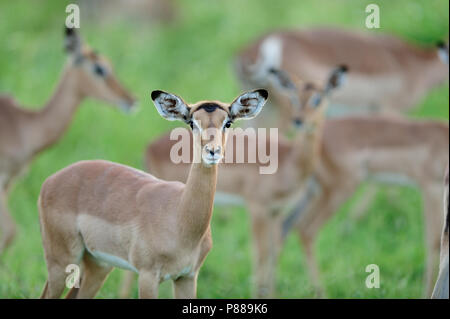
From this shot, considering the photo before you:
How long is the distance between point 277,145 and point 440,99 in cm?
363

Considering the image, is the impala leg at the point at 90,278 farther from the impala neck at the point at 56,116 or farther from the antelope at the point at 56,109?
the impala neck at the point at 56,116

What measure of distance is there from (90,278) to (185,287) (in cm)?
50

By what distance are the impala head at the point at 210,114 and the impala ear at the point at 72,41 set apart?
3345 millimetres

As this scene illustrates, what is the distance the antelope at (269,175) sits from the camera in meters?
5.84

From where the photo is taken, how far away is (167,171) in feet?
19.8

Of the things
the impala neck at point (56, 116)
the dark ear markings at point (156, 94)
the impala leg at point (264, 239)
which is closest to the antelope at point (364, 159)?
the impala leg at point (264, 239)

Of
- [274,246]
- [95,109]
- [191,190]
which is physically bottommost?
[274,246]

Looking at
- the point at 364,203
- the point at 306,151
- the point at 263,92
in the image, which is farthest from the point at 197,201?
the point at 364,203

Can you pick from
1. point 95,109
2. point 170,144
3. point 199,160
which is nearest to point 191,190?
point 199,160

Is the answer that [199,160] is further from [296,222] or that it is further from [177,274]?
[296,222]

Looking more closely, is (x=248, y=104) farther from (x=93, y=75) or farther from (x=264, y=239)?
(x=93, y=75)

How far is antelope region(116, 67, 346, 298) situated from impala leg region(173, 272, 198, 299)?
222cm

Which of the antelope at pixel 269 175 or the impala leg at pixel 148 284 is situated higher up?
the antelope at pixel 269 175

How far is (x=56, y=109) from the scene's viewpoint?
6539 millimetres
